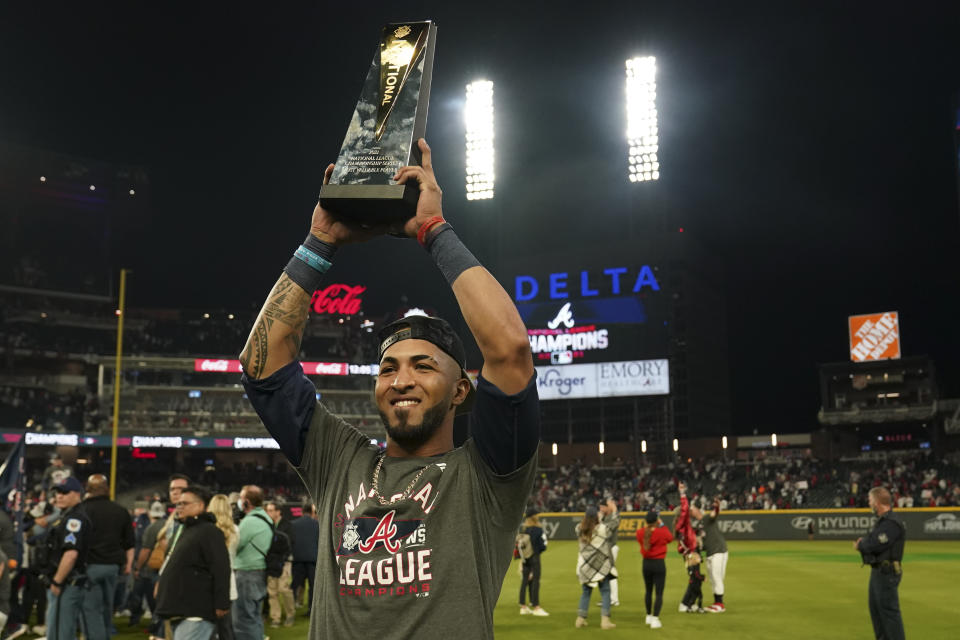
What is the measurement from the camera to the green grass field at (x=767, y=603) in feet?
46.9

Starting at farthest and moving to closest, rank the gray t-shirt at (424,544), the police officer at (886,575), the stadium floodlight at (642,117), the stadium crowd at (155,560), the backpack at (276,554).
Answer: the stadium floodlight at (642,117) < the backpack at (276,554) < the police officer at (886,575) < the stadium crowd at (155,560) < the gray t-shirt at (424,544)

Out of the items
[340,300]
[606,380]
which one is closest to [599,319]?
[606,380]

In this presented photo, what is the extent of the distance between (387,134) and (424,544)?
1442mm

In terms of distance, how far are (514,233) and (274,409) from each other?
12005cm

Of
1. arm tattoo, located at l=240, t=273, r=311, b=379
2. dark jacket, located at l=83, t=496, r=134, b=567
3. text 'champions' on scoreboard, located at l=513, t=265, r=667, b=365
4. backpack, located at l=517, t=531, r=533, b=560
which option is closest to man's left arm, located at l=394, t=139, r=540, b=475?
arm tattoo, located at l=240, t=273, r=311, b=379

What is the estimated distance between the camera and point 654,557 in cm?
1577

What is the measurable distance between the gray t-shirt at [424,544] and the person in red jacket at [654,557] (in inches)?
530

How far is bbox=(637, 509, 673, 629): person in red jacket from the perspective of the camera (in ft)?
50.7

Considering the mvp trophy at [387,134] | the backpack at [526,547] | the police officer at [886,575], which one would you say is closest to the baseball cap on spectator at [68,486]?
the backpack at [526,547]

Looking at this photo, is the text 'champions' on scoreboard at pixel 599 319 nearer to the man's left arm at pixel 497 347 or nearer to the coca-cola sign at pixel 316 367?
the coca-cola sign at pixel 316 367

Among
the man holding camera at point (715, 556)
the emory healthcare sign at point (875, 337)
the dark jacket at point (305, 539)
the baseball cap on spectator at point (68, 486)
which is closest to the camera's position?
the baseball cap on spectator at point (68, 486)

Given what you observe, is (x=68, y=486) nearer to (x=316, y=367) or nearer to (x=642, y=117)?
(x=642, y=117)

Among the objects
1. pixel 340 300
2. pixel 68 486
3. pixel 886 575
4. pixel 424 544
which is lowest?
pixel 886 575

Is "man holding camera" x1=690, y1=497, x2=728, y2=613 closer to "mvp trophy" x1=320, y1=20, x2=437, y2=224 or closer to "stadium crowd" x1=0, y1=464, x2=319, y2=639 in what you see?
"stadium crowd" x1=0, y1=464, x2=319, y2=639
